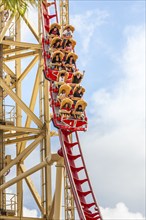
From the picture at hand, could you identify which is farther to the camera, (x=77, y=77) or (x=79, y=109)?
(x=77, y=77)

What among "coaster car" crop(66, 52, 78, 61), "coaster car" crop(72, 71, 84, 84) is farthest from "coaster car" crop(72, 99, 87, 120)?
"coaster car" crop(66, 52, 78, 61)

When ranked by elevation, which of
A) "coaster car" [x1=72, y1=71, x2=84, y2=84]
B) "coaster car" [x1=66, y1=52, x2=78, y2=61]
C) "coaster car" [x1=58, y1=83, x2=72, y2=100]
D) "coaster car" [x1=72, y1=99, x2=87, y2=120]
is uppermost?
"coaster car" [x1=66, y1=52, x2=78, y2=61]

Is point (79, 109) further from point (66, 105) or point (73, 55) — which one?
point (73, 55)

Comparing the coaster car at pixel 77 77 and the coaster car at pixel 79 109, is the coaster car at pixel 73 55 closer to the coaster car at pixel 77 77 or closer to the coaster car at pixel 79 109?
the coaster car at pixel 77 77

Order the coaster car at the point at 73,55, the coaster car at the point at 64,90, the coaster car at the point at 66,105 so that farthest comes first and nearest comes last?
the coaster car at the point at 73,55
the coaster car at the point at 64,90
the coaster car at the point at 66,105

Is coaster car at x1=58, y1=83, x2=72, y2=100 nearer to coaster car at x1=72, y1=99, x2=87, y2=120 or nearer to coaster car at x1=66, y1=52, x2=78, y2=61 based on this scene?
coaster car at x1=72, y1=99, x2=87, y2=120

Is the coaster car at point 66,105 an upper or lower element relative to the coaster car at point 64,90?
lower

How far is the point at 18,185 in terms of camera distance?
2217 centimetres

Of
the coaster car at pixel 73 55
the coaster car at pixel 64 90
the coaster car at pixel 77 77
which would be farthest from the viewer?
the coaster car at pixel 73 55

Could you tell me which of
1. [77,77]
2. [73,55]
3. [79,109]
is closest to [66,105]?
[79,109]

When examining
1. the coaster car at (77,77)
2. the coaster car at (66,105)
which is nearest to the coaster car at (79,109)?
the coaster car at (66,105)

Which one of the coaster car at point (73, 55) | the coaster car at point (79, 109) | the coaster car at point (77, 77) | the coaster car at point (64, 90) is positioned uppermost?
the coaster car at point (73, 55)

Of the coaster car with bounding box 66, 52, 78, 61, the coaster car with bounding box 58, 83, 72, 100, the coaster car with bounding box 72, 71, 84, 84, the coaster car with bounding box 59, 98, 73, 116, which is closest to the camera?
the coaster car with bounding box 59, 98, 73, 116

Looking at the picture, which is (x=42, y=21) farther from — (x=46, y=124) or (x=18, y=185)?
(x=18, y=185)
